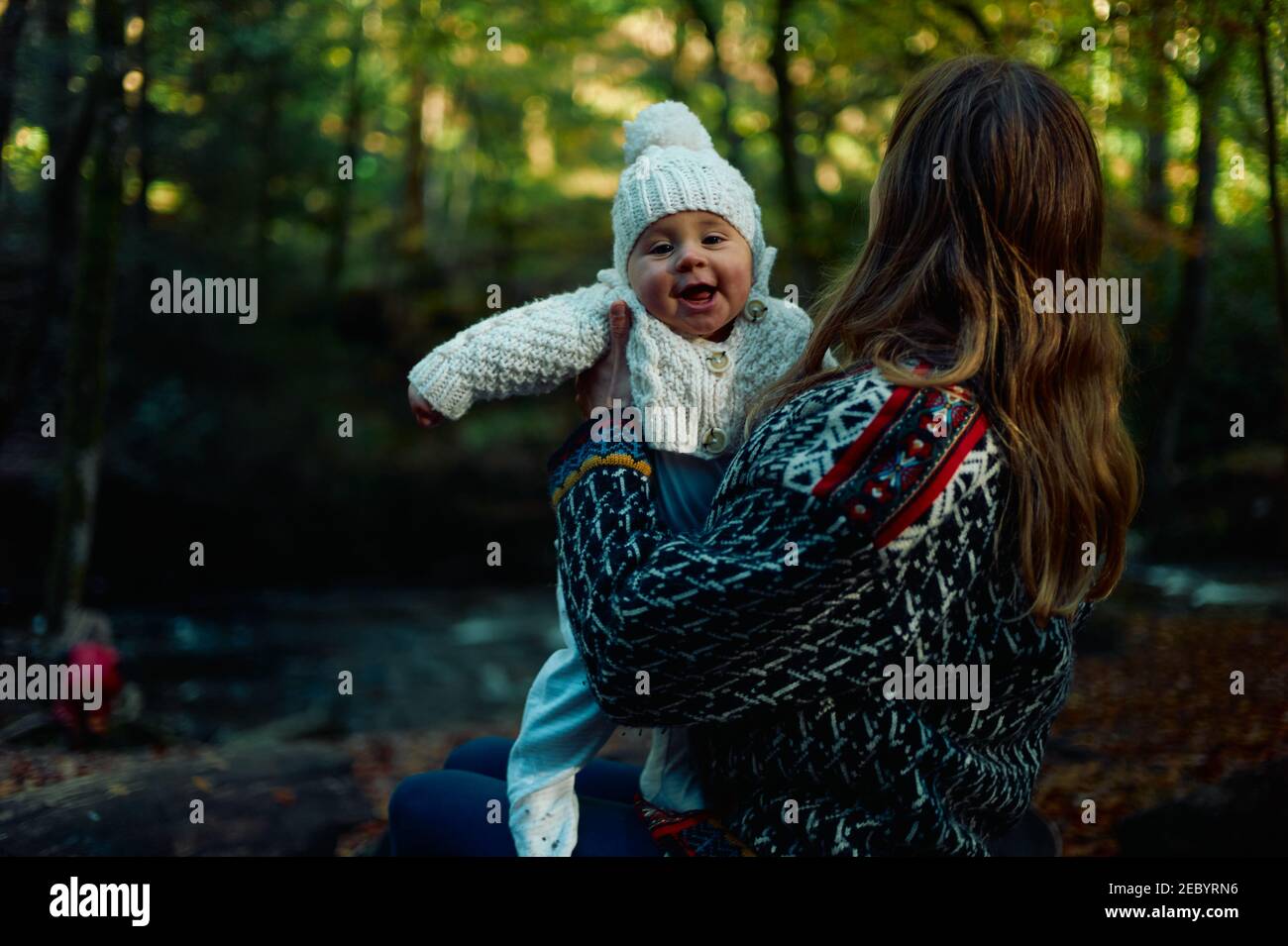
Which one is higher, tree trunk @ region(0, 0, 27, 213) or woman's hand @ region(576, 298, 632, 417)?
tree trunk @ region(0, 0, 27, 213)

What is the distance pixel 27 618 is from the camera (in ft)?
24.8

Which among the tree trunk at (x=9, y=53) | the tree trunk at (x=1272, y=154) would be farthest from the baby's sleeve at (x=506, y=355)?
the tree trunk at (x=9, y=53)

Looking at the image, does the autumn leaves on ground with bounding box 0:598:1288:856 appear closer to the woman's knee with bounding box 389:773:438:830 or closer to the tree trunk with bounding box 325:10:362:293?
the woman's knee with bounding box 389:773:438:830

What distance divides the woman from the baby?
14 cm

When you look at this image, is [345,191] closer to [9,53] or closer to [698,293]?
[9,53]

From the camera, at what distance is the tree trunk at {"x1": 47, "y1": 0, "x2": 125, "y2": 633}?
559 cm

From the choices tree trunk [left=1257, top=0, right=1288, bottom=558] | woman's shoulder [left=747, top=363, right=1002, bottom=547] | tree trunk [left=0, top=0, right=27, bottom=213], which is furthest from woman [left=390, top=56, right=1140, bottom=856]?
tree trunk [left=0, top=0, right=27, bottom=213]

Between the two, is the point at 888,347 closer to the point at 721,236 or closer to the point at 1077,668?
the point at 721,236

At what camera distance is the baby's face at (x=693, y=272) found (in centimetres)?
173

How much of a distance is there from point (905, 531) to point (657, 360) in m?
0.55

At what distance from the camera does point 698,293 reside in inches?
Result: 68.9

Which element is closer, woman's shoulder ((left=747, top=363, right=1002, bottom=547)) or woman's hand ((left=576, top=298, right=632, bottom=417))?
woman's shoulder ((left=747, top=363, right=1002, bottom=547))

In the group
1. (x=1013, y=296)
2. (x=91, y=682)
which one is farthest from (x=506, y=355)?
(x=91, y=682)

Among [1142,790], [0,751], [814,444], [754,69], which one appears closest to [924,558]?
[814,444]
